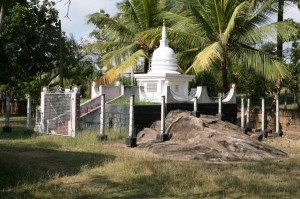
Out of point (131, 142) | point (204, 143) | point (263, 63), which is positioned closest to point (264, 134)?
point (263, 63)

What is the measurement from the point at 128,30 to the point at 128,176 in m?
16.2

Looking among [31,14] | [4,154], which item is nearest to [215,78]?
[31,14]

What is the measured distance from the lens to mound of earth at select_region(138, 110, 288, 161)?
1232 centimetres

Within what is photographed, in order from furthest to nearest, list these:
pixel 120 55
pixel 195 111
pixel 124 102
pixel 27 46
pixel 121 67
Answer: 1. pixel 27 46
2. pixel 120 55
3. pixel 121 67
4. pixel 124 102
5. pixel 195 111

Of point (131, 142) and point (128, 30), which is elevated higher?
point (128, 30)

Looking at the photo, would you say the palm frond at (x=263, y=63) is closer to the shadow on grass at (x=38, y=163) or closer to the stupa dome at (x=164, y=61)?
the stupa dome at (x=164, y=61)

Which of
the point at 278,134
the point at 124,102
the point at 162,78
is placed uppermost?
the point at 162,78

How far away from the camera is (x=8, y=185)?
7.93 metres

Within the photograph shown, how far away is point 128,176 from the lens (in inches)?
352

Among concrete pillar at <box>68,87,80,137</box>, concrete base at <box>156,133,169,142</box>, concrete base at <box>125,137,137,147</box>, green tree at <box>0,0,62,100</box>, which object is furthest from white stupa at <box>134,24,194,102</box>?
green tree at <box>0,0,62,100</box>

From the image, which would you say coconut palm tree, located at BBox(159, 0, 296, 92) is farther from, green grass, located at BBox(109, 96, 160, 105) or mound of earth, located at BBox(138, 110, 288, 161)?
mound of earth, located at BBox(138, 110, 288, 161)

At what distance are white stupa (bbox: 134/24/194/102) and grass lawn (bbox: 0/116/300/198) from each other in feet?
22.3

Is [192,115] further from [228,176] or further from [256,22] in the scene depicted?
[228,176]

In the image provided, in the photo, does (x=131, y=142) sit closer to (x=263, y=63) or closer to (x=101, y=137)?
(x=101, y=137)
